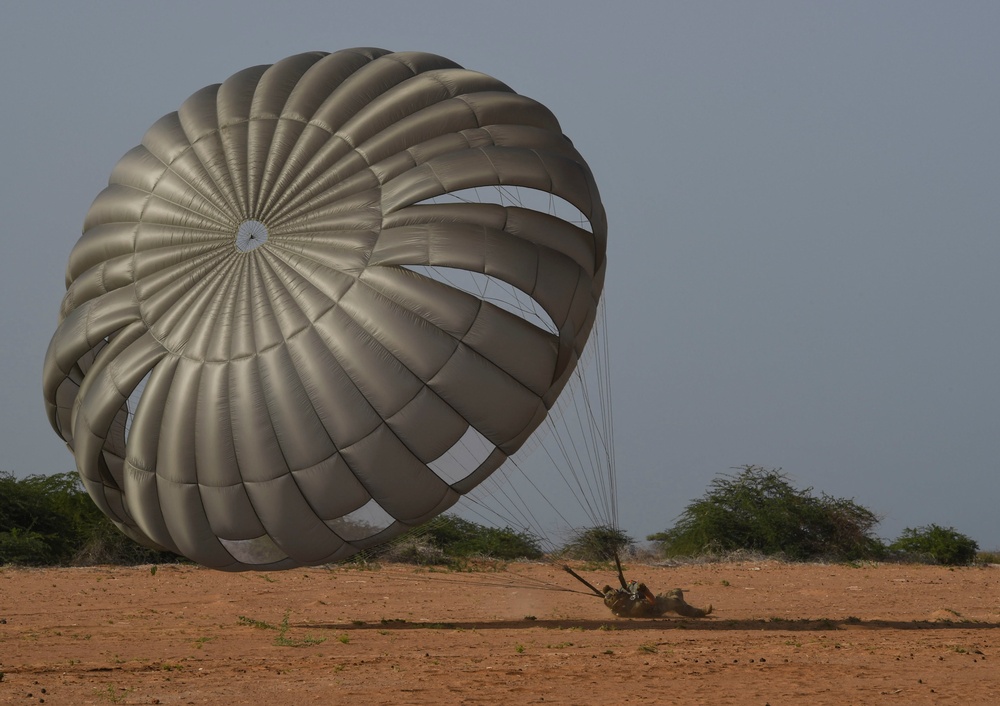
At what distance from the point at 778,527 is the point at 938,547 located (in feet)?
14.4

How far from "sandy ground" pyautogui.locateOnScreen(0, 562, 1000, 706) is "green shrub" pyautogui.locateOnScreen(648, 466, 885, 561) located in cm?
653

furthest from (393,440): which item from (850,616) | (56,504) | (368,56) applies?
(56,504)

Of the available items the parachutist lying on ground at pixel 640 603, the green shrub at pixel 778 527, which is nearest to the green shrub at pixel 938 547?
the green shrub at pixel 778 527

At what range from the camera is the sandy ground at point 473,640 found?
1414 cm

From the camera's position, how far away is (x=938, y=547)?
109 ft

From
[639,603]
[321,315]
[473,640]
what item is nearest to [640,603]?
[639,603]

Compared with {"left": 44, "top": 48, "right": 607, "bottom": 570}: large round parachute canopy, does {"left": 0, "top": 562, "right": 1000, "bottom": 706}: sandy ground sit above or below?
below

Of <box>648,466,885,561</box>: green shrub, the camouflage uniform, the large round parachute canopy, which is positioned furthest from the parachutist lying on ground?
<box>648,466,885,561</box>: green shrub

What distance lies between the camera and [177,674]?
601 inches

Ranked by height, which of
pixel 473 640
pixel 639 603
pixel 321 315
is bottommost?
pixel 473 640

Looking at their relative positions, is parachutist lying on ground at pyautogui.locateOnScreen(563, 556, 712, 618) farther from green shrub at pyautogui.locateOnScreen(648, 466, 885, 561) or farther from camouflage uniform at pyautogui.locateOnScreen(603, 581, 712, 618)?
green shrub at pyautogui.locateOnScreen(648, 466, 885, 561)

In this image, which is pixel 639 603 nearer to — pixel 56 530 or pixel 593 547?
pixel 593 547

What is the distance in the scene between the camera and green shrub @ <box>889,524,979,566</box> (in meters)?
32.8

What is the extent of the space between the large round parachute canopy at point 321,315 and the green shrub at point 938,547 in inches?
743
